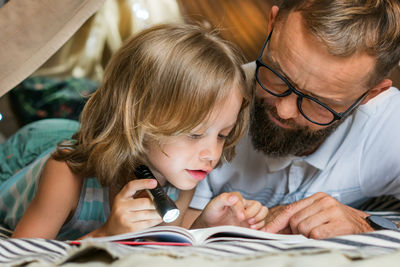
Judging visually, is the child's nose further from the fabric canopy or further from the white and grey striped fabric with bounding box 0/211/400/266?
the fabric canopy

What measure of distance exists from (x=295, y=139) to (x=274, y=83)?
21 cm

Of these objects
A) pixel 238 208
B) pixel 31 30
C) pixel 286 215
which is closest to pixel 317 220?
pixel 286 215

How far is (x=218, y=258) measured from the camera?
63 cm

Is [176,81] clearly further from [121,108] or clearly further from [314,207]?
[314,207]

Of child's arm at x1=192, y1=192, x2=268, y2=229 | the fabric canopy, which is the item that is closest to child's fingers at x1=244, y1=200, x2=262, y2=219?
child's arm at x1=192, y1=192, x2=268, y2=229

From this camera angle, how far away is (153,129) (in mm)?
1087

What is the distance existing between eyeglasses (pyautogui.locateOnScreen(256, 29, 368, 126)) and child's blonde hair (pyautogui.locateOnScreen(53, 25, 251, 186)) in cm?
7

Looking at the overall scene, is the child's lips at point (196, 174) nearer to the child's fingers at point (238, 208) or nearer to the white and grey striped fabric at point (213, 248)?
the child's fingers at point (238, 208)

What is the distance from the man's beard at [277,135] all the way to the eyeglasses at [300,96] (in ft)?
0.22

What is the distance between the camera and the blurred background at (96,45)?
5.67ft

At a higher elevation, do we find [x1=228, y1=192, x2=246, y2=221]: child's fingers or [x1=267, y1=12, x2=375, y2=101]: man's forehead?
[x1=267, y1=12, x2=375, y2=101]: man's forehead

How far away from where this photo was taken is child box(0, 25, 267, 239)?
3.51ft

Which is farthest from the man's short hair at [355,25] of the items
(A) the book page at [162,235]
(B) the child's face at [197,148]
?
(A) the book page at [162,235]


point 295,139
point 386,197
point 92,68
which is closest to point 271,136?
point 295,139
